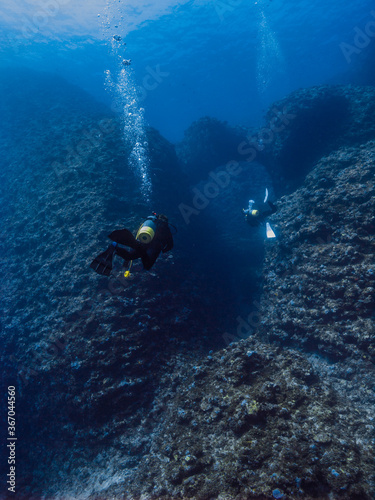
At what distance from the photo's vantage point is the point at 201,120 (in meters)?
19.1

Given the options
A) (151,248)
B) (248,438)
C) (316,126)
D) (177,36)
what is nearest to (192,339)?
(248,438)

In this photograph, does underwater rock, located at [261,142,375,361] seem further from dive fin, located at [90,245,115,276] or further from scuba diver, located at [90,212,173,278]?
dive fin, located at [90,245,115,276]

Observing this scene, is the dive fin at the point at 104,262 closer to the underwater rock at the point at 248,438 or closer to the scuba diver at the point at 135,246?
the scuba diver at the point at 135,246

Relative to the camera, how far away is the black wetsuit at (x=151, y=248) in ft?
13.3

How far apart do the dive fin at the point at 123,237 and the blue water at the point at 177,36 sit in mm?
30396

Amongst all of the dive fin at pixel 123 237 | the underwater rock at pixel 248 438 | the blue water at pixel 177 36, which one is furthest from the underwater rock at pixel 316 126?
the blue water at pixel 177 36

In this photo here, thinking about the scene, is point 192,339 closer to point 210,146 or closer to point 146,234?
point 146,234

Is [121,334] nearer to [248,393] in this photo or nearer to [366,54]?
[248,393]

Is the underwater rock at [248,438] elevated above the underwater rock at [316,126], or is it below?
below

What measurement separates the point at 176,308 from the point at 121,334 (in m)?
1.83

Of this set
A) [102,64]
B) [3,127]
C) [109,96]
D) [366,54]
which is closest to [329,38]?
[366,54]

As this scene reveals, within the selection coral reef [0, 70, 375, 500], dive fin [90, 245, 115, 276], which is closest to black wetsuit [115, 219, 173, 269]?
dive fin [90, 245, 115, 276]

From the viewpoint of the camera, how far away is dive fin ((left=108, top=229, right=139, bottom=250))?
12.2 feet

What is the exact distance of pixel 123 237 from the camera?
379cm
